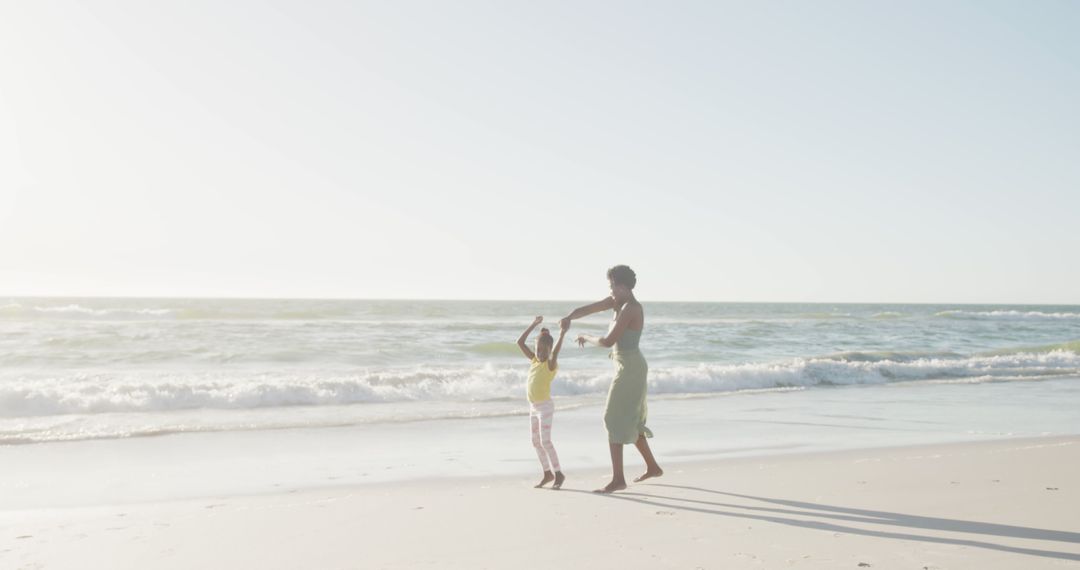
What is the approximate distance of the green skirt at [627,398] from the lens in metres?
6.43

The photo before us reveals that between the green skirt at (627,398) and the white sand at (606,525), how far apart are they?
0.50 metres

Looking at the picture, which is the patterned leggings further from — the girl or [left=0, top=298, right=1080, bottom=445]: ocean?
[left=0, top=298, right=1080, bottom=445]: ocean

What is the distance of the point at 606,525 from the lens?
5320 millimetres

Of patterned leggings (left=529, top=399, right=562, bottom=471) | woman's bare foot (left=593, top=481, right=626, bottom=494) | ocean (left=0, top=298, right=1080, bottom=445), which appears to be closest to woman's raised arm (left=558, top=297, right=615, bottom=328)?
patterned leggings (left=529, top=399, right=562, bottom=471)

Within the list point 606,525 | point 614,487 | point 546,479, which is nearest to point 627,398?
point 614,487

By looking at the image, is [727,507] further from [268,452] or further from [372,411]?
[372,411]

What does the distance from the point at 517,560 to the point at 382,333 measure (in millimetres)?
28159

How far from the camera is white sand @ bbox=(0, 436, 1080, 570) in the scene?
4605mm

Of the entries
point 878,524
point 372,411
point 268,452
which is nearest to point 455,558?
point 878,524

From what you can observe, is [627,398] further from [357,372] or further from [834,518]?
[357,372]

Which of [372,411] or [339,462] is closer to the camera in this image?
[339,462]

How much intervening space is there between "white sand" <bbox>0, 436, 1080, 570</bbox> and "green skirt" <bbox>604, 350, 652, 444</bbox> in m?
0.50

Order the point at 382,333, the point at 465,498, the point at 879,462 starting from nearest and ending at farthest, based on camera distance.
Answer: the point at 465,498 → the point at 879,462 → the point at 382,333

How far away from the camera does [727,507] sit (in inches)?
234
